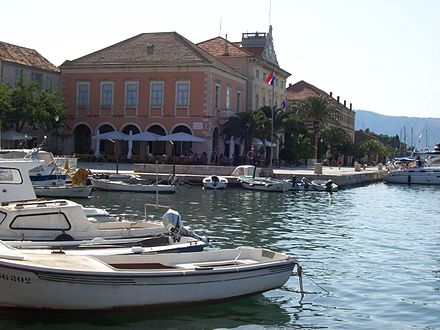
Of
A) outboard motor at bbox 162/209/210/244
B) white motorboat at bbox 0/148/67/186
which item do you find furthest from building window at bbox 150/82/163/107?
outboard motor at bbox 162/209/210/244

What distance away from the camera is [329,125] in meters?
102

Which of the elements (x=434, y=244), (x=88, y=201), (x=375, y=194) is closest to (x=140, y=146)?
(x=375, y=194)

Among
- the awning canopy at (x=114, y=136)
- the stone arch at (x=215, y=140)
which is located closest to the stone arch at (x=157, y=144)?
the awning canopy at (x=114, y=136)

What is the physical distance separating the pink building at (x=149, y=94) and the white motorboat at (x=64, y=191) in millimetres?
22109

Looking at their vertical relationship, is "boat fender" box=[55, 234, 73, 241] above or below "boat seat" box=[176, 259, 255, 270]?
above

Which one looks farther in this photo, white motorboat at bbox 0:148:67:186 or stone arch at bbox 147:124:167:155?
stone arch at bbox 147:124:167:155

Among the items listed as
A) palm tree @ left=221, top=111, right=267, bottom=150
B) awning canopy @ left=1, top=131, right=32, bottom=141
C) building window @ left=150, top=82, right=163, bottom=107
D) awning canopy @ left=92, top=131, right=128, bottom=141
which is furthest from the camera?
building window @ left=150, top=82, right=163, bottom=107

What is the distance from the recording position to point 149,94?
62.5m

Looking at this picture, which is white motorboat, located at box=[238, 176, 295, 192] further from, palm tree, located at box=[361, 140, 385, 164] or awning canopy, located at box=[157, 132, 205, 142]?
palm tree, located at box=[361, 140, 385, 164]

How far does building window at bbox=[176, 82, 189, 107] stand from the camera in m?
61.3

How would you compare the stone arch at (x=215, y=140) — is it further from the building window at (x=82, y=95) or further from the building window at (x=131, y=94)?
the building window at (x=82, y=95)

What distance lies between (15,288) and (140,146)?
2034 inches

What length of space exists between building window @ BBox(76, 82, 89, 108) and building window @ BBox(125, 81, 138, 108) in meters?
4.11

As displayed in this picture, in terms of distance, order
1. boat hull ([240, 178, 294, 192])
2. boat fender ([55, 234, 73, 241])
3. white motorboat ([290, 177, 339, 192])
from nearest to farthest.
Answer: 1. boat fender ([55, 234, 73, 241])
2. boat hull ([240, 178, 294, 192])
3. white motorboat ([290, 177, 339, 192])
